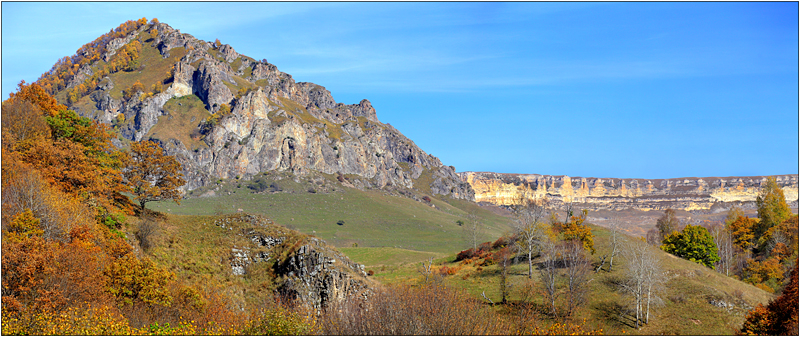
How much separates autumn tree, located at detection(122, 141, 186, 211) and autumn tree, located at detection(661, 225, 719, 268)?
6485 centimetres

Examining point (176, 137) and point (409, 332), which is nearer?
point (409, 332)

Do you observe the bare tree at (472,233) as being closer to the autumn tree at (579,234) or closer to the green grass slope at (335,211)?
the green grass slope at (335,211)

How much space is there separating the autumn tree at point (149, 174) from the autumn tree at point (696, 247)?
2553 inches

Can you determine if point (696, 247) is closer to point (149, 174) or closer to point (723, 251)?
point (723, 251)

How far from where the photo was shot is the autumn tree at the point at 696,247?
59781 millimetres

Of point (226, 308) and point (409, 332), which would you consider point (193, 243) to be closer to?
point (226, 308)

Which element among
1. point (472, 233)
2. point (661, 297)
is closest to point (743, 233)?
point (472, 233)

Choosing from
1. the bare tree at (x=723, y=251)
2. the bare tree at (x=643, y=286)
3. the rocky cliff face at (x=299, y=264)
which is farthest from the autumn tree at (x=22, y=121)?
the bare tree at (x=723, y=251)

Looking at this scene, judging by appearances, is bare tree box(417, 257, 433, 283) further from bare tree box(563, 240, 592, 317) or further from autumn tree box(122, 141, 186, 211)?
autumn tree box(122, 141, 186, 211)

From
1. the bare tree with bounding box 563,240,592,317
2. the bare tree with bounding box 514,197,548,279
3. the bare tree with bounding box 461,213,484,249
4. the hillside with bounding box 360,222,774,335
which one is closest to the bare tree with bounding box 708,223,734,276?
the hillside with bounding box 360,222,774,335

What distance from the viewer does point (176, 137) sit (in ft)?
591

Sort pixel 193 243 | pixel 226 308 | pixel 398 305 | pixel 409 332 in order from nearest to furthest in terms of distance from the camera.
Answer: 1. pixel 409 332
2. pixel 398 305
3. pixel 226 308
4. pixel 193 243

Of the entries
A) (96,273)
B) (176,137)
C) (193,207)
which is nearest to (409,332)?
(96,273)

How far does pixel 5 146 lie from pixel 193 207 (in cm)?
9875
